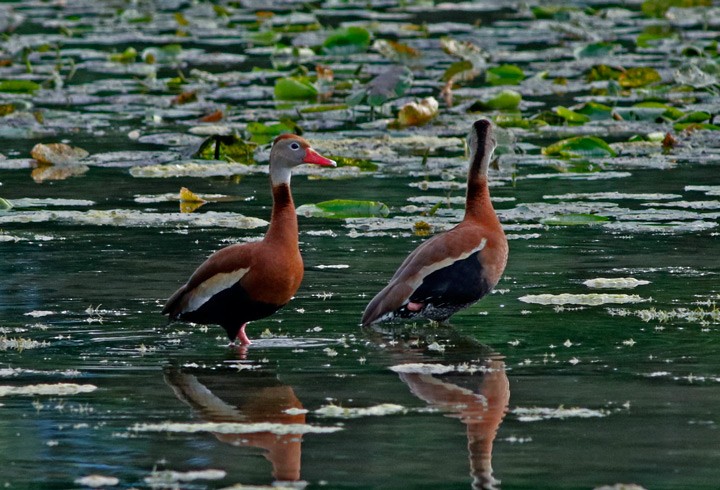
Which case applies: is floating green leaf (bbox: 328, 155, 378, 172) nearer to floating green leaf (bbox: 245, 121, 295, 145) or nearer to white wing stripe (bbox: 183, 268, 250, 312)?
floating green leaf (bbox: 245, 121, 295, 145)

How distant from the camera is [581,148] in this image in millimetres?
14703

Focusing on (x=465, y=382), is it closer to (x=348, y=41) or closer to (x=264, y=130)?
(x=264, y=130)

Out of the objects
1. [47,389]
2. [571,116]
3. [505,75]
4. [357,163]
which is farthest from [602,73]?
[47,389]

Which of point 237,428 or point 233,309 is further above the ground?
point 233,309

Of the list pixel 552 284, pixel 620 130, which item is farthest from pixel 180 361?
pixel 620 130

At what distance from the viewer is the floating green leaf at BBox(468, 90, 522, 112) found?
57.2ft

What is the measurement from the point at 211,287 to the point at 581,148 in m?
7.12

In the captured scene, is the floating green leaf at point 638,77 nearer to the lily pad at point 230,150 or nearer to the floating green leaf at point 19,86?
the lily pad at point 230,150

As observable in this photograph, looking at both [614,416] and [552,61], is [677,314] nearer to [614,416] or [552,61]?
[614,416]

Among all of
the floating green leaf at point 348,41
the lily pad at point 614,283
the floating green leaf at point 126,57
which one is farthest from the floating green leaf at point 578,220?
the floating green leaf at point 126,57

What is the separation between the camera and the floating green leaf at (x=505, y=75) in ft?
66.3

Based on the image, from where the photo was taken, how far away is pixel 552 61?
2275cm

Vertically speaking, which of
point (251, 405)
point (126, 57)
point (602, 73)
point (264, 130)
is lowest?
point (251, 405)

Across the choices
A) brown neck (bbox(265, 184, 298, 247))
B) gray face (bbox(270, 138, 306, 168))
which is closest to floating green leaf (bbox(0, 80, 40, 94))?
gray face (bbox(270, 138, 306, 168))
